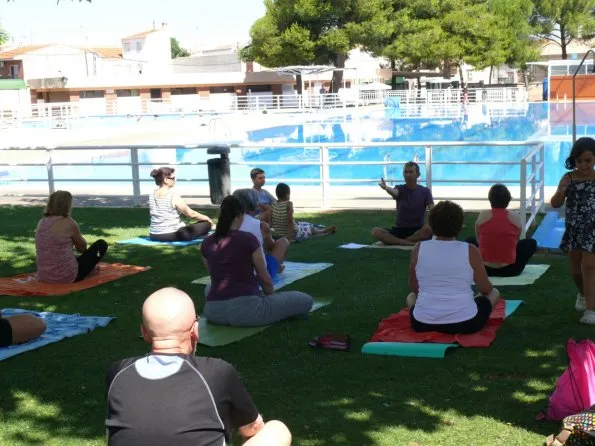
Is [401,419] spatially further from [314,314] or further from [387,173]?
[387,173]

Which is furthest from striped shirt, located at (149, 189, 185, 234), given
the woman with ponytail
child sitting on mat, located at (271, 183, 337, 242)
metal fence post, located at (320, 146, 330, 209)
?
the woman with ponytail

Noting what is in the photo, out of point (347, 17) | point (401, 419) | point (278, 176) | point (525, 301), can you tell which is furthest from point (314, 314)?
point (347, 17)

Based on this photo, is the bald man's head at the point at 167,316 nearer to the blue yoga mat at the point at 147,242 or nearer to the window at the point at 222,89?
the blue yoga mat at the point at 147,242

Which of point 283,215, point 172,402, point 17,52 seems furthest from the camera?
point 17,52

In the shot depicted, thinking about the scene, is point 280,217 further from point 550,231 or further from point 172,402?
point 172,402

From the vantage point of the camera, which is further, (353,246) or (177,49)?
(177,49)

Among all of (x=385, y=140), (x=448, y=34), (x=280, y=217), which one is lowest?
(x=385, y=140)

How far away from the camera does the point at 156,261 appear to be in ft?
32.6

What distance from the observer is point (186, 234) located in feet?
36.7

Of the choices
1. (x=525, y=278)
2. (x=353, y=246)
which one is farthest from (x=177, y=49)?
A: (x=525, y=278)

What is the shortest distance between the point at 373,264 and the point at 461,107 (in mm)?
37441

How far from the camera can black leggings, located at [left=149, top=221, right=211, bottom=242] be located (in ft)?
36.6

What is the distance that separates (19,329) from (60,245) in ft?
7.67

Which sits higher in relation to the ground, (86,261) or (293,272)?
(86,261)
